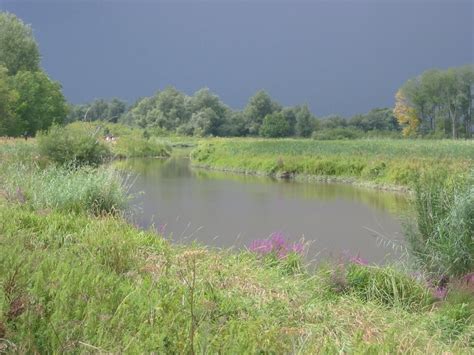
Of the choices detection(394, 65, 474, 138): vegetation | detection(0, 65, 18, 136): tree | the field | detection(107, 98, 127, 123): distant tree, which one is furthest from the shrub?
detection(107, 98, 127, 123): distant tree

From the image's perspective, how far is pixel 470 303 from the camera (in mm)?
4840

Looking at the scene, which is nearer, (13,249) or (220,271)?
(13,249)

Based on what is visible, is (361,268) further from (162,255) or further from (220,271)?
(162,255)

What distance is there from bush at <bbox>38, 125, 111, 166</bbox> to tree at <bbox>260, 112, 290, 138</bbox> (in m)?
52.9

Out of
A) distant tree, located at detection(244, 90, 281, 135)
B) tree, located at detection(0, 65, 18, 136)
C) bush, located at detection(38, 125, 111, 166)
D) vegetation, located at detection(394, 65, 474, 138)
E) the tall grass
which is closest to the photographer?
the tall grass

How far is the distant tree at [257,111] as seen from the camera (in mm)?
75562

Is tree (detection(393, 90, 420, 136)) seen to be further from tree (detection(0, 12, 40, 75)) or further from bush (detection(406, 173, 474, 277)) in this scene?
bush (detection(406, 173, 474, 277))

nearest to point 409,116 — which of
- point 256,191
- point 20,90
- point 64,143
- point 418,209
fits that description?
point 20,90

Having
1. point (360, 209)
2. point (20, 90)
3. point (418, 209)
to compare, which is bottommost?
point (360, 209)

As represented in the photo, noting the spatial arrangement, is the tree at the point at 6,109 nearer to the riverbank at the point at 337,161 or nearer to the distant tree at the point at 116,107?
the riverbank at the point at 337,161

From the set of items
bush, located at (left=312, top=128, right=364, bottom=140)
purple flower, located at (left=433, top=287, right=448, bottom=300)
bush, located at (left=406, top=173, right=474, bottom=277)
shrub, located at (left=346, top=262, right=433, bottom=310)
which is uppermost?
bush, located at (left=312, top=128, right=364, bottom=140)

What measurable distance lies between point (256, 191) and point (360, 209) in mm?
4871

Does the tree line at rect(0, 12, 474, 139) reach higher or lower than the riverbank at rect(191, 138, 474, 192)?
higher

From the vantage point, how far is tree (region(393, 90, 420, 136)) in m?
71.3
